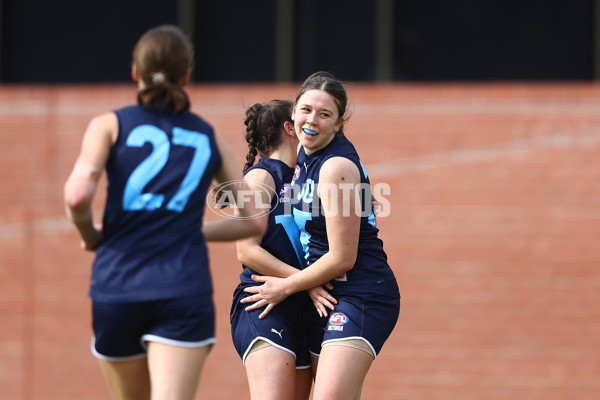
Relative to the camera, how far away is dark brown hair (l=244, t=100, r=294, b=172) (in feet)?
14.2

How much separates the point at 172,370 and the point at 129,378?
9.9 inches

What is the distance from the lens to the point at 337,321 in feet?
12.7

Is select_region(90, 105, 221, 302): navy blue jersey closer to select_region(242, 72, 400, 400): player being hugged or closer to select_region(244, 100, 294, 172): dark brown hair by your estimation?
select_region(242, 72, 400, 400): player being hugged

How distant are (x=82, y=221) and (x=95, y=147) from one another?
0.28 m

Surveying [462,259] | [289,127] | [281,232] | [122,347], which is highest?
[289,127]

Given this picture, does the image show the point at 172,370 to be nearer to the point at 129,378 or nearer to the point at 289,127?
the point at 129,378

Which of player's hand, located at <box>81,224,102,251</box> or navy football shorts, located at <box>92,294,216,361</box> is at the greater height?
player's hand, located at <box>81,224,102,251</box>

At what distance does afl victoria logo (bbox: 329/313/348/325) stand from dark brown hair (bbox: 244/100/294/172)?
0.97 metres

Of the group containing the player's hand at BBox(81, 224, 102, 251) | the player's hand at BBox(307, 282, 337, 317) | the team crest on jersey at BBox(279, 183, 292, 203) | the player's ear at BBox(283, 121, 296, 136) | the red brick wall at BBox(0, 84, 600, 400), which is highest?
the player's ear at BBox(283, 121, 296, 136)

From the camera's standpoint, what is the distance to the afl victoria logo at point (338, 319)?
3875 mm

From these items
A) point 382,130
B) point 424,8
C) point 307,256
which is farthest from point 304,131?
point 424,8

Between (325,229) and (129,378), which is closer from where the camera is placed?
(129,378)

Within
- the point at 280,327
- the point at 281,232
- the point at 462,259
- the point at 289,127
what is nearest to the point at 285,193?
the point at 281,232

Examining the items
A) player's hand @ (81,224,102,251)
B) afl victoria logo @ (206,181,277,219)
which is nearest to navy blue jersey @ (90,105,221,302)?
player's hand @ (81,224,102,251)
